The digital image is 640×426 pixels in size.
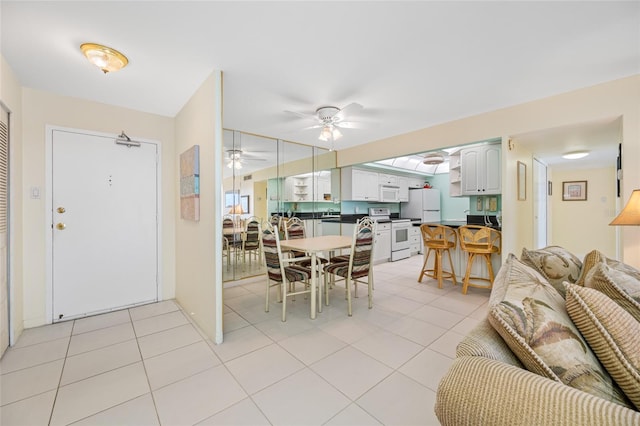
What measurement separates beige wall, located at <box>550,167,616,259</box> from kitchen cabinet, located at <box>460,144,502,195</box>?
3.74 meters

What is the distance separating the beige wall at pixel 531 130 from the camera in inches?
98.2

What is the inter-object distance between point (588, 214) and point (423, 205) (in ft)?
11.7

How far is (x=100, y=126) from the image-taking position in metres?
3.02

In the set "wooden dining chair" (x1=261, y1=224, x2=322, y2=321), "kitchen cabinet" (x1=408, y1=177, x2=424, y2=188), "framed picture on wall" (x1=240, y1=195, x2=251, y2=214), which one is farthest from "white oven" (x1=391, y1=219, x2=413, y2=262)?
"wooden dining chair" (x1=261, y1=224, x2=322, y2=321)

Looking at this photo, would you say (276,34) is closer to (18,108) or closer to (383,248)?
(18,108)

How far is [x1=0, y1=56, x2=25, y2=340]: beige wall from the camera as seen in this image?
7.60 ft

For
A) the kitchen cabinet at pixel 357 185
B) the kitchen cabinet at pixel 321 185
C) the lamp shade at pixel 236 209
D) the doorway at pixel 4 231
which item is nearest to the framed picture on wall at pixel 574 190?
the kitchen cabinet at pixel 357 185

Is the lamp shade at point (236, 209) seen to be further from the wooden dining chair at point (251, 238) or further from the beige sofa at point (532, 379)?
the beige sofa at point (532, 379)

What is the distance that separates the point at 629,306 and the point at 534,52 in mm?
2128

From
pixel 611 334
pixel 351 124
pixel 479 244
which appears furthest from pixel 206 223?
pixel 479 244

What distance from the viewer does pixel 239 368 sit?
198 centimetres

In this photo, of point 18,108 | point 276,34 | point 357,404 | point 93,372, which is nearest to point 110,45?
point 276,34

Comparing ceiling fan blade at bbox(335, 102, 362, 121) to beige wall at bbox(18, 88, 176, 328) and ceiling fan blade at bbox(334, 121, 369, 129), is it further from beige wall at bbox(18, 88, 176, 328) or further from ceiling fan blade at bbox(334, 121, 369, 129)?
beige wall at bbox(18, 88, 176, 328)

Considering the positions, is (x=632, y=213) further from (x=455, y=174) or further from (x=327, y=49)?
(x=455, y=174)
